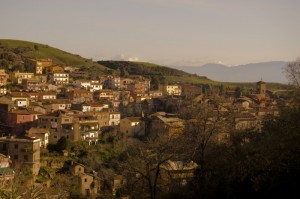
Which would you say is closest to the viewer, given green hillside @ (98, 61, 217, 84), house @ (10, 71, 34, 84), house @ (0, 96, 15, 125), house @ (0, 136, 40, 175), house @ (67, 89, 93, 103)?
house @ (0, 136, 40, 175)

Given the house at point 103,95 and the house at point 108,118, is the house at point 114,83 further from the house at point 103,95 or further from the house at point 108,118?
the house at point 108,118

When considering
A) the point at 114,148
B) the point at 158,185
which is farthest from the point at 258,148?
the point at 114,148

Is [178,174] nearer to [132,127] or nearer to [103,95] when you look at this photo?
[132,127]

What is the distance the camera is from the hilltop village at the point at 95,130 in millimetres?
15062

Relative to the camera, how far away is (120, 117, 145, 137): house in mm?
41250

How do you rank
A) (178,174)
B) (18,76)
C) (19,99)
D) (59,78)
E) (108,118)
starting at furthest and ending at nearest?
(59,78)
(18,76)
(108,118)
(19,99)
(178,174)

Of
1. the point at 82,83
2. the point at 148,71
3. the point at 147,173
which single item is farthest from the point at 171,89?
the point at 147,173

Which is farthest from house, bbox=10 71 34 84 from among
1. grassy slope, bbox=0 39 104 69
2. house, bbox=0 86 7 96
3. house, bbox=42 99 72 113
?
grassy slope, bbox=0 39 104 69

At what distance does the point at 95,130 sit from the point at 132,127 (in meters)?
4.51

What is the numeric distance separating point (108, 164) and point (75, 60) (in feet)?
228

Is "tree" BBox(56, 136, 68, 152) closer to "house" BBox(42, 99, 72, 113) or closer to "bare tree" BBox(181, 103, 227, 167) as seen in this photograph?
"house" BBox(42, 99, 72, 113)

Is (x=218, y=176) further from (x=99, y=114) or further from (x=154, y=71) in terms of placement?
(x=154, y=71)

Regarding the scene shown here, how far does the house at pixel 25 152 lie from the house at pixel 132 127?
1312 cm

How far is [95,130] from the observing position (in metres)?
38.2
